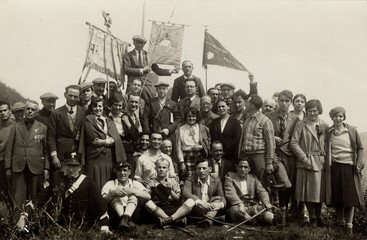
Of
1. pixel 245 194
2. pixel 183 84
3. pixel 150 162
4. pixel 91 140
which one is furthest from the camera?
pixel 183 84

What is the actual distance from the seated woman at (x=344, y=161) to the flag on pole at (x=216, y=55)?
353cm

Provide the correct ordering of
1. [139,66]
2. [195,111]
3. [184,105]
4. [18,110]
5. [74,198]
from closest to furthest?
[74,198] → [195,111] → [18,110] → [184,105] → [139,66]

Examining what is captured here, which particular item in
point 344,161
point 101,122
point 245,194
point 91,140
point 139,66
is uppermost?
point 139,66

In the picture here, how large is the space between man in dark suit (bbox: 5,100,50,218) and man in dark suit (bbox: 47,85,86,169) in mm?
224

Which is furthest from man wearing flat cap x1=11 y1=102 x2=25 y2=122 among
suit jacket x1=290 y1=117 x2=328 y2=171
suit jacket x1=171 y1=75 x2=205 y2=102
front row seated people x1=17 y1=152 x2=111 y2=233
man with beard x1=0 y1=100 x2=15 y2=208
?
suit jacket x1=290 y1=117 x2=328 y2=171

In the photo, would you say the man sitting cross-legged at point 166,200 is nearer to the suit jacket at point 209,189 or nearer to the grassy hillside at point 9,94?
the suit jacket at point 209,189

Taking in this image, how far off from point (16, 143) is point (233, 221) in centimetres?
366

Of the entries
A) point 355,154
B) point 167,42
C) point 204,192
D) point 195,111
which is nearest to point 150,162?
point 204,192

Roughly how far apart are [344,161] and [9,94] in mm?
12539

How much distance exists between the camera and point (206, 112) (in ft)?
26.0

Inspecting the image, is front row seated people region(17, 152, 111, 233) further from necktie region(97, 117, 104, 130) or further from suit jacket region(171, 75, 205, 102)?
suit jacket region(171, 75, 205, 102)

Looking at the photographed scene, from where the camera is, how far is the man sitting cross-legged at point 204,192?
6879mm

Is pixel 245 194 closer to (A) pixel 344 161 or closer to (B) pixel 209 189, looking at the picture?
(B) pixel 209 189

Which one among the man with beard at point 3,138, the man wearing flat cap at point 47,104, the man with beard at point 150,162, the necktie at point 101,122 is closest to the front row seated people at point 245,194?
the man with beard at point 150,162
